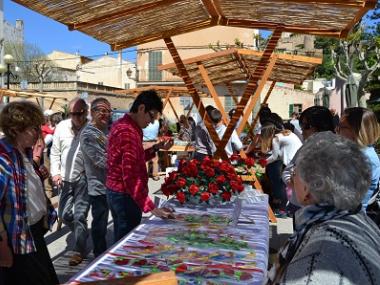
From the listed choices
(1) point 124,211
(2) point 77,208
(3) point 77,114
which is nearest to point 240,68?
(3) point 77,114

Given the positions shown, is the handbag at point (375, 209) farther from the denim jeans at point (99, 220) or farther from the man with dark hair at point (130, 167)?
the denim jeans at point (99, 220)

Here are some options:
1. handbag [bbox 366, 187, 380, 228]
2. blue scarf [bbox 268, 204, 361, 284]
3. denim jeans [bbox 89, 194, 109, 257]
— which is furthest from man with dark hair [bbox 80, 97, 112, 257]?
blue scarf [bbox 268, 204, 361, 284]

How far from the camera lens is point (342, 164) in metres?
1.60

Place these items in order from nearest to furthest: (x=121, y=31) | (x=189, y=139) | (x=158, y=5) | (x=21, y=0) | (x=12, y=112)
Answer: (x=12, y=112), (x=21, y=0), (x=158, y=5), (x=121, y=31), (x=189, y=139)

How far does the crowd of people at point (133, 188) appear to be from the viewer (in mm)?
1418

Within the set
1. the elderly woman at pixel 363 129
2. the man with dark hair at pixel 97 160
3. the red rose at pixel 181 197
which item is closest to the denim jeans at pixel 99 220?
the man with dark hair at pixel 97 160

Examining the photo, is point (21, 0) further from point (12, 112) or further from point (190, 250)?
point (190, 250)

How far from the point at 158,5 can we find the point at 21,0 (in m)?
1.03

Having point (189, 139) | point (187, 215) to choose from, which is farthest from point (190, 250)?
point (189, 139)

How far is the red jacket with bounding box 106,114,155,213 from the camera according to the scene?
10.8 ft

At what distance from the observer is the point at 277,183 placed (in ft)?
25.2

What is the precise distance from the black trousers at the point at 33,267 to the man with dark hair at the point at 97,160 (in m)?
1.63

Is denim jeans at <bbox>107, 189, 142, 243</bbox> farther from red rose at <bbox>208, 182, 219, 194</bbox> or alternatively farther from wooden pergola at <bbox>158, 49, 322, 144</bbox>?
wooden pergola at <bbox>158, 49, 322, 144</bbox>

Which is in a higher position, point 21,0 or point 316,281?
point 21,0
